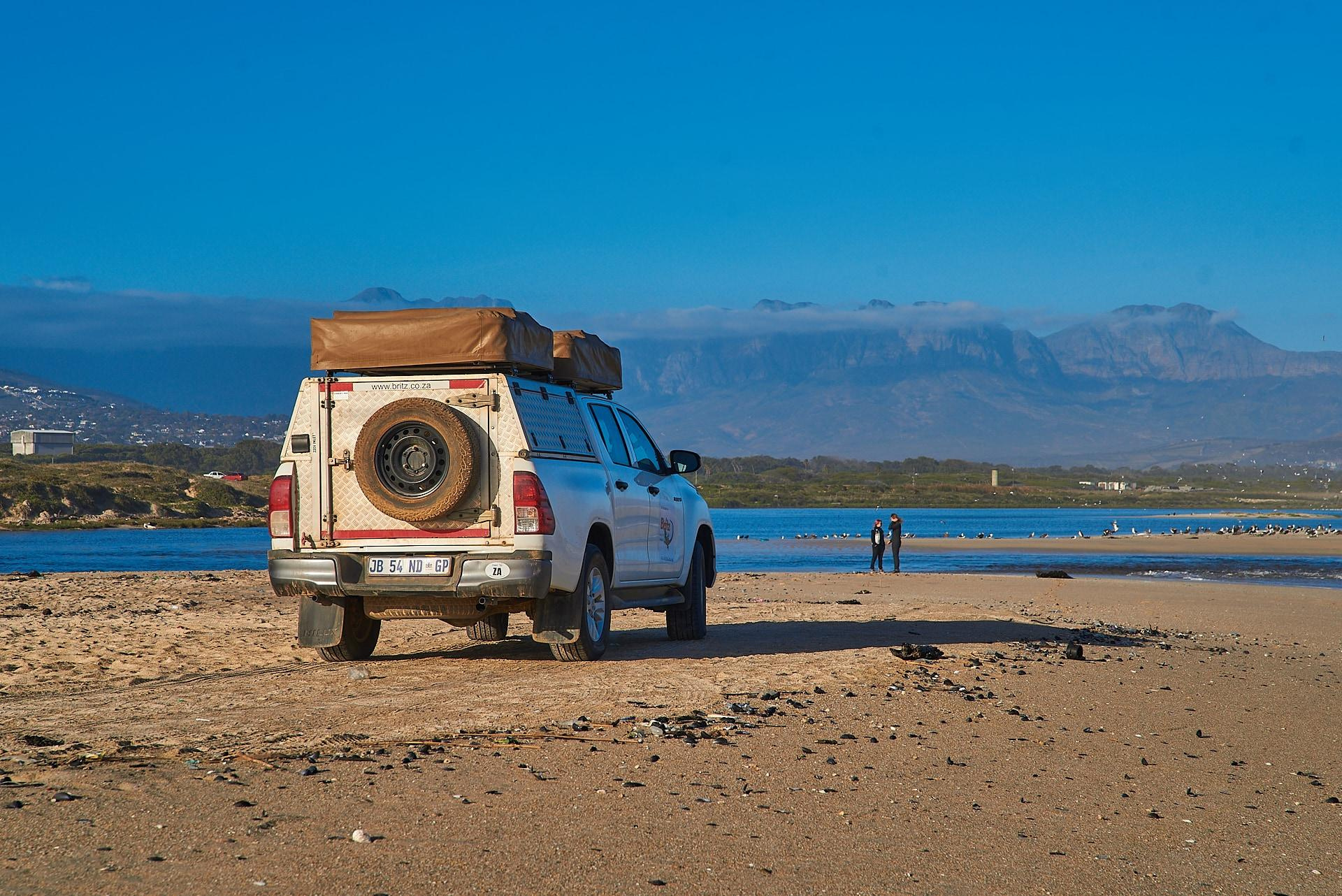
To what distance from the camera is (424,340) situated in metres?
10.3

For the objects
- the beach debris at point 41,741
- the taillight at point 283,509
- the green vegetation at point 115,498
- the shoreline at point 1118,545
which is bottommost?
the shoreline at point 1118,545

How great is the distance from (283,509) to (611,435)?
10.6ft

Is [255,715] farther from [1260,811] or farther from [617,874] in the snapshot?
[1260,811]

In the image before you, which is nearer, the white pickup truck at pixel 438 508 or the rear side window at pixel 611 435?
the white pickup truck at pixel 438 508

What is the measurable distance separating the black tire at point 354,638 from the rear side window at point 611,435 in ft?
8.69

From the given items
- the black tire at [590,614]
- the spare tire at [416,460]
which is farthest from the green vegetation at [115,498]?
the spare tire at [416,460]

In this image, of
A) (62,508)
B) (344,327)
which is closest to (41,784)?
(344,327)

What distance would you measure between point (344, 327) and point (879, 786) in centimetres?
594

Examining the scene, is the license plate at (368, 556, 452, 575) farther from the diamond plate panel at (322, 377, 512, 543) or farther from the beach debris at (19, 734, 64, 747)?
the beach debris at (19, 734, 64, 747)

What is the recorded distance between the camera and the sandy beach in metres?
5.15

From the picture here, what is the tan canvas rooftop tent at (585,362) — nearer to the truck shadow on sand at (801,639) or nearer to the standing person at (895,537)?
the truck shadow on sand at (801,639)

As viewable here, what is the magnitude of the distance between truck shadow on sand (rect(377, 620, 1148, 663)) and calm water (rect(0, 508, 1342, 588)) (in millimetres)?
20485

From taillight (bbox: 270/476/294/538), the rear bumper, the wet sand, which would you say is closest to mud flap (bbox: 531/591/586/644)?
the rear bumper

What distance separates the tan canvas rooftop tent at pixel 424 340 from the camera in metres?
10.2
